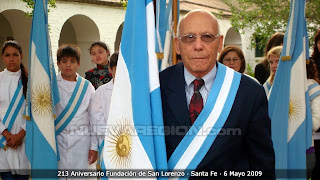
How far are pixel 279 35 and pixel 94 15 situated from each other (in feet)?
32.3

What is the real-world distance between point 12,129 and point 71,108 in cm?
73

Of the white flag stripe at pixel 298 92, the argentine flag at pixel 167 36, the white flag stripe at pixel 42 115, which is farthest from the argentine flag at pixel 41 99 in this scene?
the white flag stripe at pixel 298 92

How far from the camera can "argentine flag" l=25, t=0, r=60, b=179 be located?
3.95 m

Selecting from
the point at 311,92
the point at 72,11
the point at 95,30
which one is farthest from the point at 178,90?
the point at 95,30

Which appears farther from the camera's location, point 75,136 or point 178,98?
point 75,136

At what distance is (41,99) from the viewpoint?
3994 millimetres

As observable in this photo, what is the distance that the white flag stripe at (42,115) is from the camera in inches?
156

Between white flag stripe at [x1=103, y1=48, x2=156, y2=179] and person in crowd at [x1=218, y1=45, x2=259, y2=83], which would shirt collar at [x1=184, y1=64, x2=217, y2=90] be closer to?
white flag stripe at [x1=103, y1=48, x2=156, y2=179]

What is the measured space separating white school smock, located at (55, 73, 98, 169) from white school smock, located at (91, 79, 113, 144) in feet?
0.33

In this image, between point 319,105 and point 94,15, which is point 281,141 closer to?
point 319,105

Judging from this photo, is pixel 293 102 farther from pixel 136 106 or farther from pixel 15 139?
pixel 15 139

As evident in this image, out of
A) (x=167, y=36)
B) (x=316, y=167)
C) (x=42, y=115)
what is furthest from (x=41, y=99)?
(x=316, y=167)

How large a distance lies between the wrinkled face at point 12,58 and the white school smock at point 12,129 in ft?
0.22

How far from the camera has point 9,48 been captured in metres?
4.75
